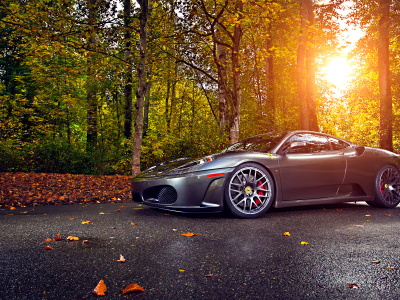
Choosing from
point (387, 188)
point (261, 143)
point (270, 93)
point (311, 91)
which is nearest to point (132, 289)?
point (261, 143)

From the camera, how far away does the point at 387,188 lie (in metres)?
5.36

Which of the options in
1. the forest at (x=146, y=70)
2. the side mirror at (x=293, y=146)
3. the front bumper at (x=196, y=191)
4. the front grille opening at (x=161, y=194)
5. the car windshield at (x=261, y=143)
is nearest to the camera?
the front bumper at (x=196, y=191)

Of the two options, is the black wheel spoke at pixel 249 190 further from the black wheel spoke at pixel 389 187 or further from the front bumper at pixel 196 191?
the black wheel spoke at pixel 389 187

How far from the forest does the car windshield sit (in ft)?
12.4

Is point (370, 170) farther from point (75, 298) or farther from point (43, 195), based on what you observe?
point (43, 195)

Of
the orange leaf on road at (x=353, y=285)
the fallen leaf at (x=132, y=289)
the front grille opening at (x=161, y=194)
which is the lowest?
the orange leaf on road at (x=353, y=285)

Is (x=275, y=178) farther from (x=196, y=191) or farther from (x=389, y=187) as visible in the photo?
(x=389, y=187)

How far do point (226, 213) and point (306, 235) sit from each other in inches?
58.0

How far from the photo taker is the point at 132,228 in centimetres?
370

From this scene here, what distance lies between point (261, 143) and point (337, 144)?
140 centimetres

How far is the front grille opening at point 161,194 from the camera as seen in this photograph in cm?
411

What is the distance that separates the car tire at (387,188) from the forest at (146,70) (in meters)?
4.60

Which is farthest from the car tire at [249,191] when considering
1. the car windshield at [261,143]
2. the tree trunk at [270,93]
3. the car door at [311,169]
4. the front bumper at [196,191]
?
the tree trunk at [270,93]

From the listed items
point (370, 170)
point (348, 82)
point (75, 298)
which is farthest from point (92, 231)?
point (348, 82)
